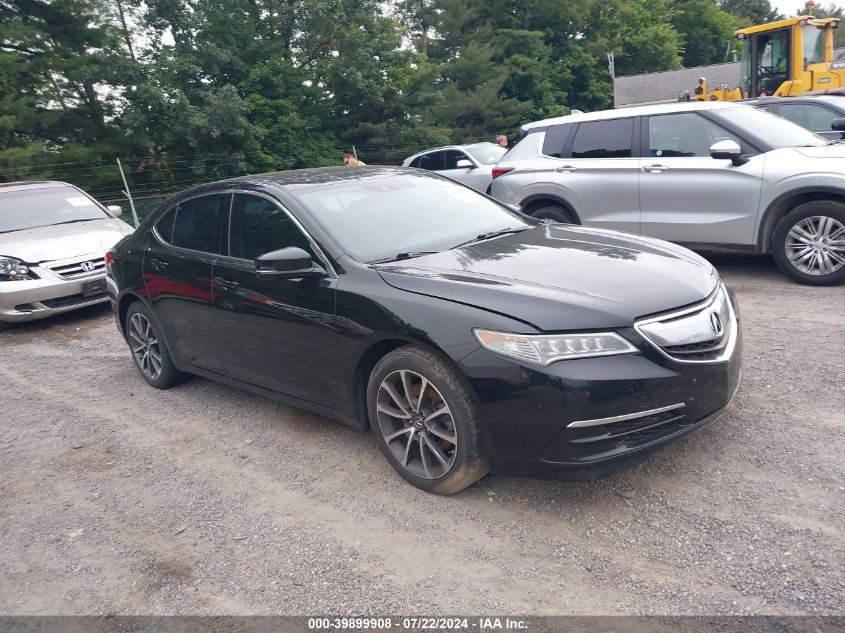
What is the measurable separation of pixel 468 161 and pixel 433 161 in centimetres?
213

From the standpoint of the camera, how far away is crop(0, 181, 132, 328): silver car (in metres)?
7.79

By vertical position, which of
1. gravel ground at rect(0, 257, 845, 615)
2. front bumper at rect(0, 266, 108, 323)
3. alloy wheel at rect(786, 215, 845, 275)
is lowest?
gravel ground at rect(0, 257, 845, 615)

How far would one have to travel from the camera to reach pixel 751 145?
665 cm

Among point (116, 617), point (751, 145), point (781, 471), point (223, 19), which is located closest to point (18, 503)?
point (116, 617)

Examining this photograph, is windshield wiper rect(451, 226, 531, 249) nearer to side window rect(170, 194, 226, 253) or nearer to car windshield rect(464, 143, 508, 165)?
side window rect(170, 194, 226, 253)

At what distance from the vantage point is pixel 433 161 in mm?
14766

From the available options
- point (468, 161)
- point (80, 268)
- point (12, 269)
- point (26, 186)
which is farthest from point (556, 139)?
point (26, 186)

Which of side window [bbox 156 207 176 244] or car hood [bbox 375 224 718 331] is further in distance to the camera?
side window [bbox 156 207 176 244]

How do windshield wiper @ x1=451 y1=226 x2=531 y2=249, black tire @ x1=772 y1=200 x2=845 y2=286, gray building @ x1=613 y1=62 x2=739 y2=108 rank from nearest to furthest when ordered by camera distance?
windshield wiper @ x1=451 y1=226 x2=531 y2=249 → black tire @ x1=772 y1=200 x2=845 y2=286 → gray building @ x1=613 y1=62 x2=739 y2=108

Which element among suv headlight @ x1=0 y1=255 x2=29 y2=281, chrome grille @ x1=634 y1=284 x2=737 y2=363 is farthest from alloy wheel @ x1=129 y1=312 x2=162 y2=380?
chrome grille @ x1=634 y1=284 x2=737 y2=363

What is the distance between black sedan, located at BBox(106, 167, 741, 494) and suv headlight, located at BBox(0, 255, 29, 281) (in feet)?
12.2

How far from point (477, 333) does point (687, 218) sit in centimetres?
460

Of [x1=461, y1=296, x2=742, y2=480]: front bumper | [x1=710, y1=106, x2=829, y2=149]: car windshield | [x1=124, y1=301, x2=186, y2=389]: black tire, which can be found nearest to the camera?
[x1=461, y1=296, x2=742, y2=480]: front bumper

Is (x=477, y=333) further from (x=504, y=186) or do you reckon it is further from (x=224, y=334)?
(x=504, y=186)
